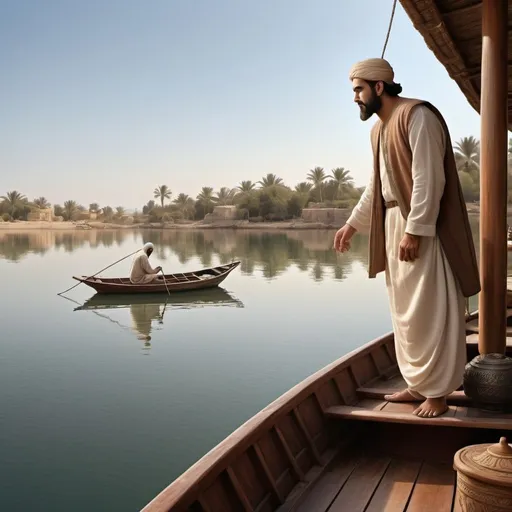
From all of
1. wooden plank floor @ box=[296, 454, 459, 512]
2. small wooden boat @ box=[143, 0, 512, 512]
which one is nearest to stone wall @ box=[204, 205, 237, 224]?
small wooden boat @ box=[143, 0, 512, 512]

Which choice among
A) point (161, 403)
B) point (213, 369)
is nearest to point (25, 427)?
point (161, 403)

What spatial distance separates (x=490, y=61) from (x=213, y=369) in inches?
304

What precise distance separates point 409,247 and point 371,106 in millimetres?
639

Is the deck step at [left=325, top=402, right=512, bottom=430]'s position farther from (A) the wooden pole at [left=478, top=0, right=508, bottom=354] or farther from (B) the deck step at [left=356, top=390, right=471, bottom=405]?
(A) the wooden pole at [left=478, top=0, right=508, bottom=354]

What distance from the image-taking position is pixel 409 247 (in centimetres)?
277

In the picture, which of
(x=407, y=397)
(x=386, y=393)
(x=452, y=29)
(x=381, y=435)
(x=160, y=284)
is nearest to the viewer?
(x=381, y=435)

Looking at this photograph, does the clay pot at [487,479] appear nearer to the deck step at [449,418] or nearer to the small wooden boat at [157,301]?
the deck step at [449,418]

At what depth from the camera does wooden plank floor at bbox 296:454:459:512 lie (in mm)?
2412

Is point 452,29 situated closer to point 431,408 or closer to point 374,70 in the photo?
point 374,70

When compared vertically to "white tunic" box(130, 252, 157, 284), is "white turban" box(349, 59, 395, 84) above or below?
above

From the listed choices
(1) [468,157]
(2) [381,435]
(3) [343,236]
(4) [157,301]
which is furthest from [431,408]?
(1) [468,157]

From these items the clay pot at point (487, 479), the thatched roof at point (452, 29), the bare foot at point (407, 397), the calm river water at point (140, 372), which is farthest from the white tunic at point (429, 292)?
the calm river water at point (140, 372)

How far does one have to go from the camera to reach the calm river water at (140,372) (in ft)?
20.0

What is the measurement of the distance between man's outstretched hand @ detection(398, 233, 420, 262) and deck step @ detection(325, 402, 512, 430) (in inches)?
25.1
